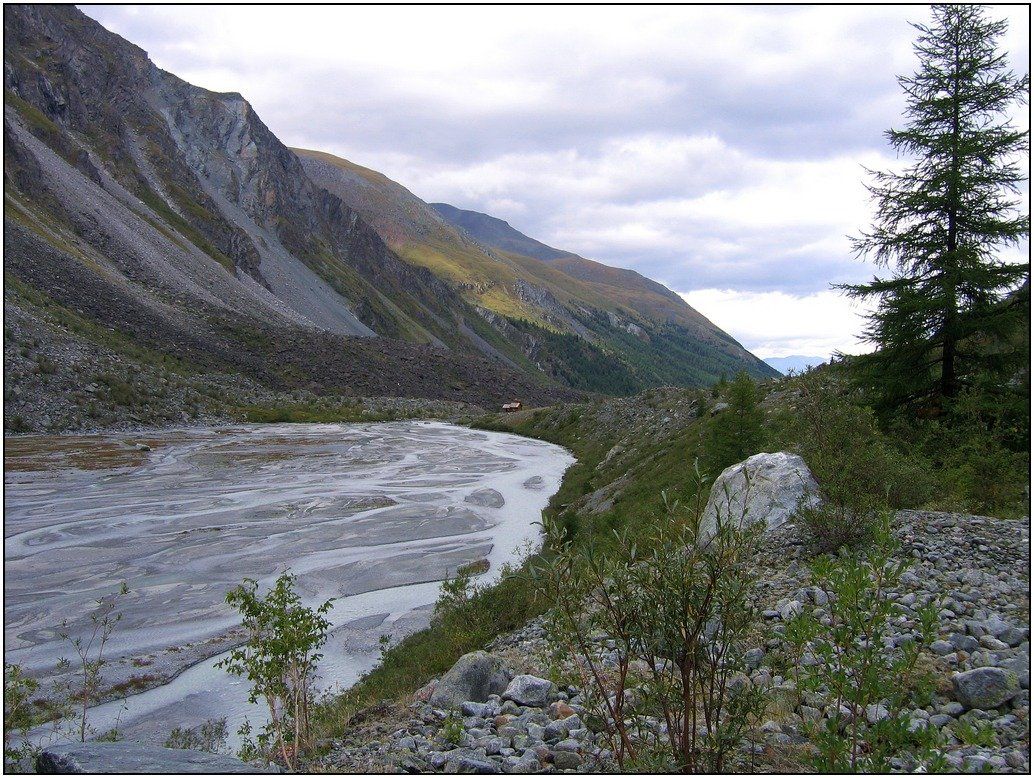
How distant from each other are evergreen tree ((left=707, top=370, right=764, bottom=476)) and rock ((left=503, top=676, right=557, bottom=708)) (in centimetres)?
1182

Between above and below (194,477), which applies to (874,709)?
above

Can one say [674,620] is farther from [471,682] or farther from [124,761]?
[124,761]

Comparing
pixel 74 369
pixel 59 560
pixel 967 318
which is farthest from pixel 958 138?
pixel 74 369

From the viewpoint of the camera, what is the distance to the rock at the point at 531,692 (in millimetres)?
7031

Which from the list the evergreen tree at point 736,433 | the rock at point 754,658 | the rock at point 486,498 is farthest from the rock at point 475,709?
the rock at point 486,498

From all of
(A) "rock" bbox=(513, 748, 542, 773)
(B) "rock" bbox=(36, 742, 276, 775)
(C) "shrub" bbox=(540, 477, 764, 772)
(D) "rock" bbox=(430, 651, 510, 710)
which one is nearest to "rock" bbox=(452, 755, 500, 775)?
(A) "rock" bbox=(513, 748, 542, 773)

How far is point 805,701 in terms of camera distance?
579 cm

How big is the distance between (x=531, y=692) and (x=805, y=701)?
2.93m

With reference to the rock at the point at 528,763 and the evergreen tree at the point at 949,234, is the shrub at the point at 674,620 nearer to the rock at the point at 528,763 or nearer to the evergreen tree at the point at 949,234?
the rock at the point at 528,763

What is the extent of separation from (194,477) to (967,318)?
33.5 m

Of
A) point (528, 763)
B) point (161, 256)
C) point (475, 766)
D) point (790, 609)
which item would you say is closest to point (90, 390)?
point (161, 256)

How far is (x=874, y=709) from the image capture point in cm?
511

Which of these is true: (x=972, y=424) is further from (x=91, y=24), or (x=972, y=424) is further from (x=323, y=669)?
(x=91, y=24)

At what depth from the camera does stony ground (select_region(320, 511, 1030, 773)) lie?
203 inches
